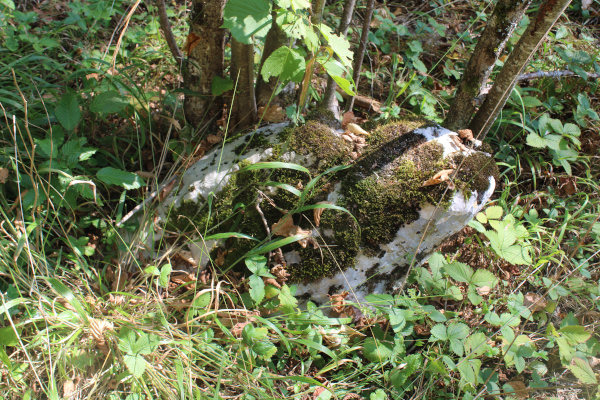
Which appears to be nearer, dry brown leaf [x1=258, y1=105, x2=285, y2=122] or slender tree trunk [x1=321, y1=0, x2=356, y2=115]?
slender tree trunk [x1=321, y1=0, x2=356, y2=115]

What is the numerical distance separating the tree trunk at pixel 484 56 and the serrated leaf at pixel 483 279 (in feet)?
3.31

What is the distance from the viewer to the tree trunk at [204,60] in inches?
78.0

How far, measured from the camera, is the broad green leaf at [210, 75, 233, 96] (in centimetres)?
217

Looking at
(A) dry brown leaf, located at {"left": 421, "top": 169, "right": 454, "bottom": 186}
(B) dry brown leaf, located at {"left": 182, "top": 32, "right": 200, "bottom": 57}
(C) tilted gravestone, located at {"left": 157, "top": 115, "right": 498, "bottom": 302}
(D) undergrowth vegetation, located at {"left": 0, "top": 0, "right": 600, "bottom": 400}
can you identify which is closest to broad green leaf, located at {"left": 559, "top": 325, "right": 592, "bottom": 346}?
(D) undergrowth vegetation, located at {"left": 0, "top": 0, "right": 600, "bottom": 400}

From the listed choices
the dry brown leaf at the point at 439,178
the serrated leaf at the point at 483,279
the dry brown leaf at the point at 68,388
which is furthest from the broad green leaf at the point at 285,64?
the dry brown leaf at the point at 68,388

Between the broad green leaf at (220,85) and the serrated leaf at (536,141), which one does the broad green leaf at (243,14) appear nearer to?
the broad green leaf at (220,85)

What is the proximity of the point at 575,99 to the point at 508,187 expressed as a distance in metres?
1.04

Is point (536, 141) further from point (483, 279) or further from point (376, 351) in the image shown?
point (376, 351)

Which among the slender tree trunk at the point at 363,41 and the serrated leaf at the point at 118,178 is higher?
the slender tree trunk at the point at 363,41

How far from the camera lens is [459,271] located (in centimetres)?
172

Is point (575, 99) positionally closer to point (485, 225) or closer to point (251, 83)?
point (485, 225)

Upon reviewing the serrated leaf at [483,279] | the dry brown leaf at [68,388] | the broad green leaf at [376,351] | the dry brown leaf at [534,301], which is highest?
the serrated leaf at [483,279]

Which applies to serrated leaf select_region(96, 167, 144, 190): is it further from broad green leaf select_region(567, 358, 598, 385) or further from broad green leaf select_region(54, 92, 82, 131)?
broad green leaf select_region(567, 358, 598, 385)

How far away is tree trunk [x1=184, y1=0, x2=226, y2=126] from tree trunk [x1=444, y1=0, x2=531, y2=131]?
4.74 ft
